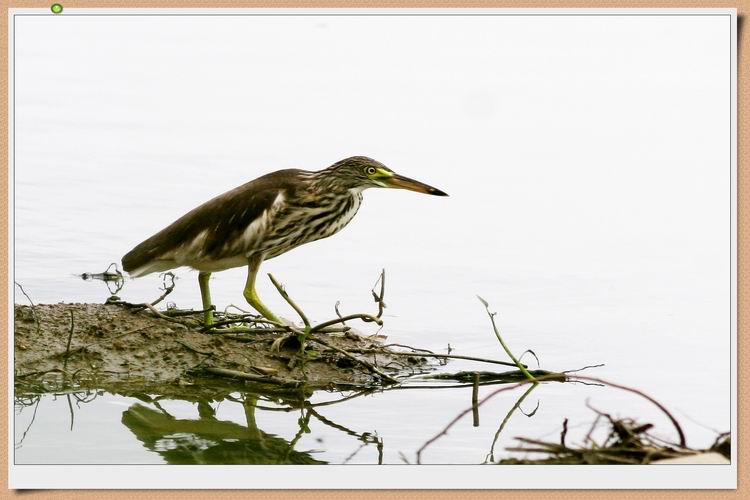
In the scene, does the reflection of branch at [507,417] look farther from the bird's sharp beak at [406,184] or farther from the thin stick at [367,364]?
the bird's sharp beak at [406,184]

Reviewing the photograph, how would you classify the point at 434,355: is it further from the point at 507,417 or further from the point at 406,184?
the point at 406,184

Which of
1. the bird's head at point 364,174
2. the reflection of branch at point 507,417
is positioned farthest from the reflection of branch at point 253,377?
the bird's head at point 364,174

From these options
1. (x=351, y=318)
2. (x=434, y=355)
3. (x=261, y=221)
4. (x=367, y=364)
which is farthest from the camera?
(x=261, y=221)

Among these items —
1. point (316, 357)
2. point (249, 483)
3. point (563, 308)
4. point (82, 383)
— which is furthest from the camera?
point (563, 308)

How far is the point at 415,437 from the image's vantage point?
758 cm

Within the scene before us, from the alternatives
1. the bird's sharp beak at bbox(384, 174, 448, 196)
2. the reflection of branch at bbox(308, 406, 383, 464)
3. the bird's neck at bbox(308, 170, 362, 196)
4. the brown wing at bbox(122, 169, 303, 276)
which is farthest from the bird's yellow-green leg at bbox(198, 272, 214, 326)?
the bird's sharp beak at bbox(384, 174, 448, 196)

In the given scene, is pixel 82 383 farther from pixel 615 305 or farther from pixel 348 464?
pixel 615 305

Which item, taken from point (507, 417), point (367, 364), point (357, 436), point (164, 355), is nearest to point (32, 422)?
point (164, 355)

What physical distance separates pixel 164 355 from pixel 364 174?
1.77 meters

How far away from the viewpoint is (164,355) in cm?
850

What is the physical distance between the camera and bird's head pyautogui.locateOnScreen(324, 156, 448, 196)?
9086 mm

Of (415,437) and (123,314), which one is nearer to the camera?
(415,437)

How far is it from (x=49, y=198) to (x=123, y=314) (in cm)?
121

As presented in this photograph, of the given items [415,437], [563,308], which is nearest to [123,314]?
[415,437]
